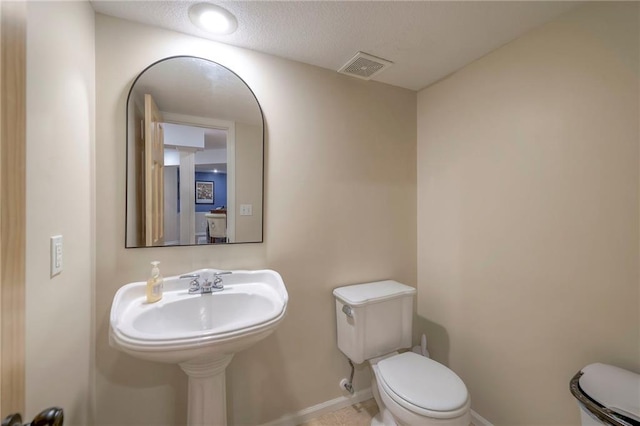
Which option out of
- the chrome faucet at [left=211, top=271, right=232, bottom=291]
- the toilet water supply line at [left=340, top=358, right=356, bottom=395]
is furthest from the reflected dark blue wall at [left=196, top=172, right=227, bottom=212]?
the toilet water supply line at [left=340, top=358, right=356, bottom=395]

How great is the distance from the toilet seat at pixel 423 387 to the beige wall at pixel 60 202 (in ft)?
4.24

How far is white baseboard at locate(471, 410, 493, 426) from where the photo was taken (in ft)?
4.95

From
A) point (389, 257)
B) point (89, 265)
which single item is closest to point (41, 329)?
point (89, 265)

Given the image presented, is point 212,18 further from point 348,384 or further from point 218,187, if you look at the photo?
point 348,384

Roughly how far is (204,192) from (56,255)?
630 mm

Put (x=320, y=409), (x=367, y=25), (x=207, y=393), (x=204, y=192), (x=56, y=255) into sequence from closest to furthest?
1. (x=56, y=255)
2. (x=207, y=393)
3. (x=367, y=25)
4. (x=204, y=192)
5. (x=320, y=409)

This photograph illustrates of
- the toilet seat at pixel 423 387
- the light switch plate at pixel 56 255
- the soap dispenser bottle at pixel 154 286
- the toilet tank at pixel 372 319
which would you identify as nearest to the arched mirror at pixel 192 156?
the soap dispenser bottle at pixel 154 286

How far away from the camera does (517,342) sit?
1380 mm

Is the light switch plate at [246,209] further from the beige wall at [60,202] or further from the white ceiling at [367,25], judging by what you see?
the white ceiling at [367,25]

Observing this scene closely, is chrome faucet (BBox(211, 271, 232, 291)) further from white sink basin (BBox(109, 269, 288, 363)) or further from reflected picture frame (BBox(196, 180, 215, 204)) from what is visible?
reflected picture frame (BBox(196, 180, 215, 204))

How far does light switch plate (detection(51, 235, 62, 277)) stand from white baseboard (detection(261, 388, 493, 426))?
1311mm

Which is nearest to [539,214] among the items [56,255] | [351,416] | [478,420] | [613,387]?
[613,387]

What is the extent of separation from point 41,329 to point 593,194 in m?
2.07

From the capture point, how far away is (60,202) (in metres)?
0.90
